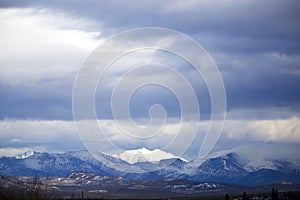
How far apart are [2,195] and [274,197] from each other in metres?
120

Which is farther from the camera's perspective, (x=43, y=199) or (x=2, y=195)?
(x=43, y=199)

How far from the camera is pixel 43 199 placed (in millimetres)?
90938

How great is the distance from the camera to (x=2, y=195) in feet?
273

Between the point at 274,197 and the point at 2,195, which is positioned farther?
the point at 274,197

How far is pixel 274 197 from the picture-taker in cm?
18912

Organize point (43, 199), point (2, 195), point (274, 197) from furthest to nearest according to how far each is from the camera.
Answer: point (274, 197) → point (43, 199) → point (2, 195)

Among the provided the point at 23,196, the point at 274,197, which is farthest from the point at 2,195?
the point at 274,197

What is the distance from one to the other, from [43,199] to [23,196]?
3.56m

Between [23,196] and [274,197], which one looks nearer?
[23,196]

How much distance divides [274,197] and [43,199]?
111 meters

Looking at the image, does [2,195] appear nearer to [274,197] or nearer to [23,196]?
[23,196]

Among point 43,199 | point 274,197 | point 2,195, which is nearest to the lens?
point 2,195

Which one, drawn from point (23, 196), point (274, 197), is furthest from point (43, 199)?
point (274, 197)
